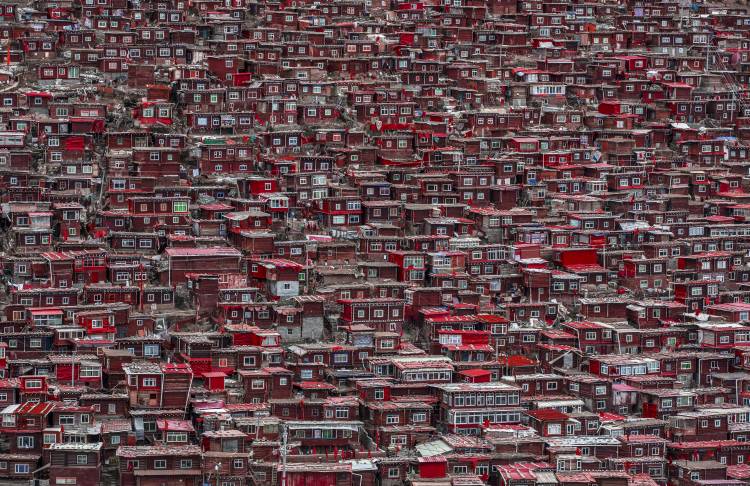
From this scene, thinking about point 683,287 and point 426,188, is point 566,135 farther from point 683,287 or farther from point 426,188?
point 683,287

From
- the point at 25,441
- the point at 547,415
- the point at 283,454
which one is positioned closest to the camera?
the point at 283,454

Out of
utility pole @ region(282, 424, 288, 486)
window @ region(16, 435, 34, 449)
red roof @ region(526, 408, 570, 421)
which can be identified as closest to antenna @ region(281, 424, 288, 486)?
utility pole @ region(282, 424, 288, 486)

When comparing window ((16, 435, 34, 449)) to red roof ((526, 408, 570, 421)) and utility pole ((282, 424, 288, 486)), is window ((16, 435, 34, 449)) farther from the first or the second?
red roof ((526, 408, 570, 421))

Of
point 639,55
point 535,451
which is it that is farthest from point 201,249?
point 639,55

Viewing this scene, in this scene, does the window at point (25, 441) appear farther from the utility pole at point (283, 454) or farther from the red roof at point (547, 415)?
the red roof at point (547, 415)

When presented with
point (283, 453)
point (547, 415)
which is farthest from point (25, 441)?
point (547, 415)

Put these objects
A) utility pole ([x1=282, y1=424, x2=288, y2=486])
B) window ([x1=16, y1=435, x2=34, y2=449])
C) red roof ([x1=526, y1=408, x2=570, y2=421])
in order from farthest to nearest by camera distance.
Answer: red roof ([x1=526, y1=408, x2=570, y2=421]), window ([x1=16, y1=435, x2=34, y2=449]), utility pole ([x1=282, y1=424, x2=288, y2=486])

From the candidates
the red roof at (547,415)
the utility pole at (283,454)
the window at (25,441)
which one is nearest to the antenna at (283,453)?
the utility pole at (283,454)

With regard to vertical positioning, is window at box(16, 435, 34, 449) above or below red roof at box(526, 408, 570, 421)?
above

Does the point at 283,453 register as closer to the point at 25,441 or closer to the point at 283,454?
the point at 283,454

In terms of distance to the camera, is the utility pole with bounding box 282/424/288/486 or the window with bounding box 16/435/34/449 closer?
the utility pole with bounding box 282/424/288/486

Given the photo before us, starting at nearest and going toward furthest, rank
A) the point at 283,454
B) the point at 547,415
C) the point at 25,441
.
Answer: the point at 283,454
the point at 25,441
the point at 547,415
